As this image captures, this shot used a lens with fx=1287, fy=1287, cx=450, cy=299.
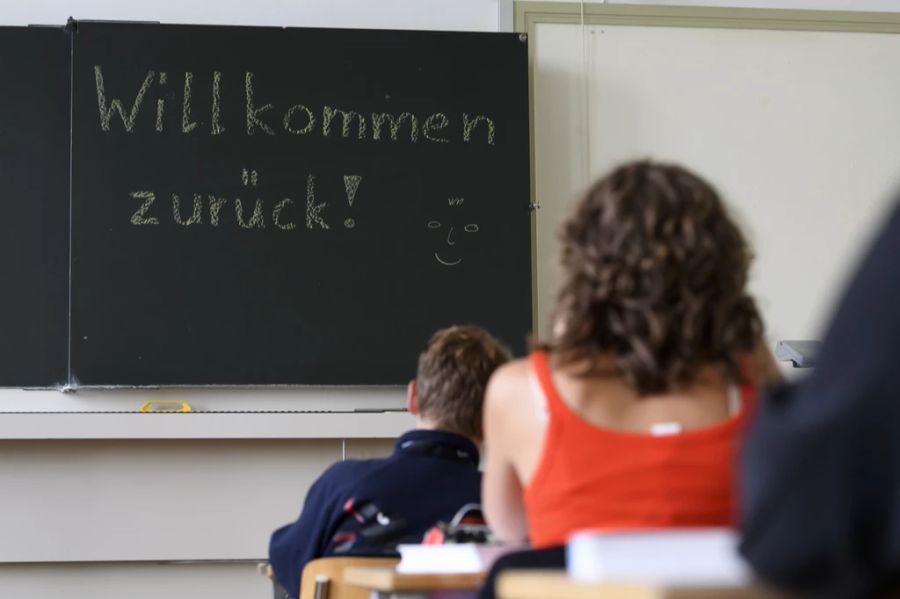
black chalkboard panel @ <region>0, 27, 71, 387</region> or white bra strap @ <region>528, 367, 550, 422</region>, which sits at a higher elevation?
black chalkboard panel @ <region>0, 27, 71, 387</region>

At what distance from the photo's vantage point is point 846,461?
0.66 metres

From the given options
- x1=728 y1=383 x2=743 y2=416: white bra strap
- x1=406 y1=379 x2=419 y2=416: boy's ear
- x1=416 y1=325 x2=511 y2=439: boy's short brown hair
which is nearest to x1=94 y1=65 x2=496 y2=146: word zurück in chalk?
x1=406 y1=379 x2=419 y2=416: boy's ear

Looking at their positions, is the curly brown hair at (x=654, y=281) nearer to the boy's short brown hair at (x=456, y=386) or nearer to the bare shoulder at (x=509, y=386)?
the bare shoulder at (x=509, y=386)

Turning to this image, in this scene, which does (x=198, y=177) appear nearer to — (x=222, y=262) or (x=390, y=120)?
(x=222, y=262)

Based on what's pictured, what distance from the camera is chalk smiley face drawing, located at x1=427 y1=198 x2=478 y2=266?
4340 millimetres

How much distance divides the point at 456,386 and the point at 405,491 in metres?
0.21

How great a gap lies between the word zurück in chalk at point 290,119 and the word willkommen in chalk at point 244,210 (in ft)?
0.56

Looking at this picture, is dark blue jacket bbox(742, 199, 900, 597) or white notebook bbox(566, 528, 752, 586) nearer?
dark blue jacket bbox(742, 199, 900, 597)

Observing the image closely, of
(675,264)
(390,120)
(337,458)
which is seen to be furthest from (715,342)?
(390,120)

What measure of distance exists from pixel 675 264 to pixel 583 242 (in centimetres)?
10

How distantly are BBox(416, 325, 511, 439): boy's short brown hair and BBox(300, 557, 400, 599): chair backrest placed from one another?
0.31 meters

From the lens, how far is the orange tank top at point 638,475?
1.31 m

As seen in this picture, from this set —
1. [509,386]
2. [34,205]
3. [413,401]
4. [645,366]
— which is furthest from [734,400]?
[34,205]

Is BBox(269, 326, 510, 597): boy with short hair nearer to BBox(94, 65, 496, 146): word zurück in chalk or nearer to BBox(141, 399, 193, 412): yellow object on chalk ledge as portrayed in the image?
BBox(141, 399, 193, 412): yellow object on chalk ledge
